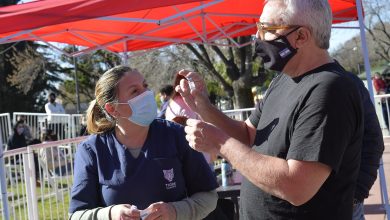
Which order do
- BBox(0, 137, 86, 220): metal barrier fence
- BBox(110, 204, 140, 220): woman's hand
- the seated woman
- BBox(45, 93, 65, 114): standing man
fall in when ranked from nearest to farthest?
BBox(110, 204, 140, 220): woman's hand → the seated woman → BBox(0, 137, 86, 220): metal barrier fence → BBox(45, 93, 65, 114): standing man

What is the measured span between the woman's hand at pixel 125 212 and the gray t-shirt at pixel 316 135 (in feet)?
1.75

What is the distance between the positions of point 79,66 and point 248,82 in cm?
2449

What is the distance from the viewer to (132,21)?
5.09 m

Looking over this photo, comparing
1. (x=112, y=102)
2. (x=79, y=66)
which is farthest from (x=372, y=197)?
(x=79, y=66)

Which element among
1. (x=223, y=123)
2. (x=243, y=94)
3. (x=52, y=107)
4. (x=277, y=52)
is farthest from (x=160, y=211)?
(x=243, y=94)

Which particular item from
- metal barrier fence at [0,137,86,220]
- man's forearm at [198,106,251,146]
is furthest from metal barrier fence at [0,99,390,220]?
man's forearm at [198,106,251,146]

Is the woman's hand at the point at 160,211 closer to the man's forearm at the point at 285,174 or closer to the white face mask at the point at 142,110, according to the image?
the white face mask at the point at 142,110

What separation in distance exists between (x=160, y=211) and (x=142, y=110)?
59 centimetres

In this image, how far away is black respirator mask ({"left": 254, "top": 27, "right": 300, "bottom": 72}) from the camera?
2.01 meters

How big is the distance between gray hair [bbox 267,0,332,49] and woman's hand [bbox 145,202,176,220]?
108 cm

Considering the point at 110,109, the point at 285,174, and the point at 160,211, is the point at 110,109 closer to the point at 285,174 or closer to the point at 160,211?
the point at 160,211

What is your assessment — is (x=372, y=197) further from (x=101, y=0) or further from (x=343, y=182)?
(x=343, y=182)

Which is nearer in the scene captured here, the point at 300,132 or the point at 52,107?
the point at 300,132

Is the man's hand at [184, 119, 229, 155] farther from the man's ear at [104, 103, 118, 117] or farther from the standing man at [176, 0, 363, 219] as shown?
the man's ear at [104, 103, 118, 117]
